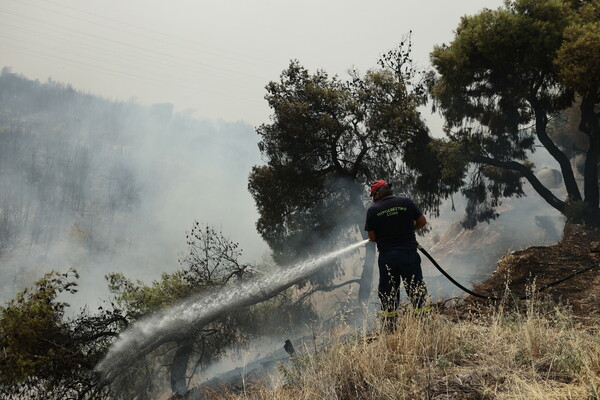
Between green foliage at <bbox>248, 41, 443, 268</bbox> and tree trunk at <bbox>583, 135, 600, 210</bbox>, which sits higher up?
green foliage at <bbox>248, 41, 443, 268</bbox>

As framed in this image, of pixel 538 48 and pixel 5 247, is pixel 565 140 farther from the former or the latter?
pixel 5 247

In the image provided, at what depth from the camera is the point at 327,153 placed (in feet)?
59.9

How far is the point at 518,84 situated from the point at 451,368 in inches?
558

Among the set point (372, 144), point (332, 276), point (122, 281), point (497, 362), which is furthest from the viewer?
point (332, 276)

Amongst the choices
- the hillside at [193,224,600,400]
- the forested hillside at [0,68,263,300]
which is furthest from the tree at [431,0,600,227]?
the forested hillside at [0,68,263,300]

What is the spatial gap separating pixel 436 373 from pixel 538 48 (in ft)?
43.9

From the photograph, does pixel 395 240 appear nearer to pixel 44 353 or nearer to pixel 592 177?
pixel 44 353

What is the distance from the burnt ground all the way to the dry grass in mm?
1760

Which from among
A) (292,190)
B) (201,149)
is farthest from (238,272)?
(201,149)

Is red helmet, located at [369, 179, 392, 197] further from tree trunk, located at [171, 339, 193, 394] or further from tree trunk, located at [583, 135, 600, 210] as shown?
tree trunk, located at [583, 135, 600, 210]

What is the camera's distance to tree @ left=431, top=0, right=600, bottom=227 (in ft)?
42.0

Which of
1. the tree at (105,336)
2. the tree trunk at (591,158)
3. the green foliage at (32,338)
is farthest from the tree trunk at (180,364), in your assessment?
the tree trunk at (591,158)

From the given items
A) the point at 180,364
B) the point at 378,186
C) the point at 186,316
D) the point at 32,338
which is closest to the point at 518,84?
the point at 378,186

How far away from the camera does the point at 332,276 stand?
66.9 ft
